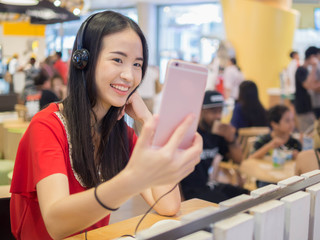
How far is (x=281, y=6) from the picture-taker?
8586 mm

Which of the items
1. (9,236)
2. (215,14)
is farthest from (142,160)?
(215,14)

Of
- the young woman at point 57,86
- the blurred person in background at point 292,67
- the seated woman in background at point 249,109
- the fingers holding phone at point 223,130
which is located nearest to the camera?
the fingers holding phone at point 223,130

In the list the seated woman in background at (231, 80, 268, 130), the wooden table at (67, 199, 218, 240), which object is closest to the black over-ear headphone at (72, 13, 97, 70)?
the wooden table at (67, 199, 218, 240)

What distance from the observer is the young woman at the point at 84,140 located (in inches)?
44.3

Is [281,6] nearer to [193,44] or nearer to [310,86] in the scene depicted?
[310,86]

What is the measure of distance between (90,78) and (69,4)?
21.8ft

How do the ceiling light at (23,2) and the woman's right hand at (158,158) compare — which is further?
the ceiling light at (23,2)

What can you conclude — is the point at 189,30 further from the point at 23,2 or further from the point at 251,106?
the point at 251,106

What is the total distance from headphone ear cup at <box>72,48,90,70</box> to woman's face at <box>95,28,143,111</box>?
0.19 ft

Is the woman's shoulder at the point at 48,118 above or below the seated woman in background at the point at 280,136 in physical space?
above

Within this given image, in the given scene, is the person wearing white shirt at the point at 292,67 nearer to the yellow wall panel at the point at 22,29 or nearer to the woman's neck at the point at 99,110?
the woman's neck at the point at 99,110

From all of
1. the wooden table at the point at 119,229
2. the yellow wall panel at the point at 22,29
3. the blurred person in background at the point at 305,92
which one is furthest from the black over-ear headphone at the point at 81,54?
the yellow wall panel at the point at 22,29

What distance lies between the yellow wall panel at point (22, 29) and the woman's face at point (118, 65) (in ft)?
48.6

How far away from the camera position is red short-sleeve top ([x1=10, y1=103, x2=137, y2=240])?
123 centimetres
